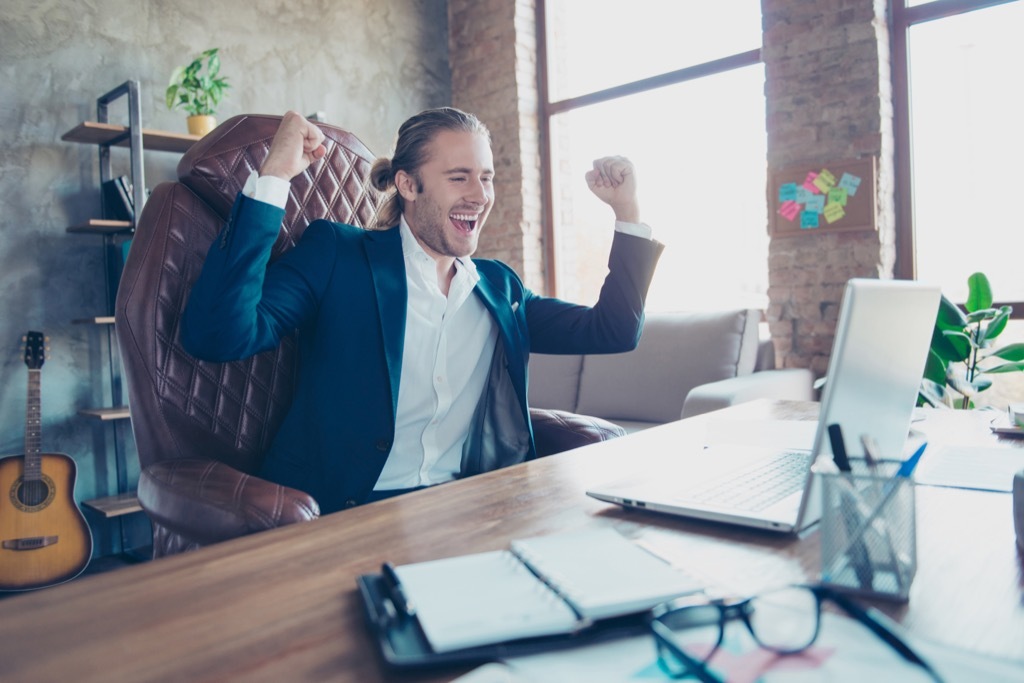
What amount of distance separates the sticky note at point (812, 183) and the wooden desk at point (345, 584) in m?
2.61

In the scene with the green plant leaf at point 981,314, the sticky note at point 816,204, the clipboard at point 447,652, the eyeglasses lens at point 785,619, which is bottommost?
the eyeglasses lens at point 785,619

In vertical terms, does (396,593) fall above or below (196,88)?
below

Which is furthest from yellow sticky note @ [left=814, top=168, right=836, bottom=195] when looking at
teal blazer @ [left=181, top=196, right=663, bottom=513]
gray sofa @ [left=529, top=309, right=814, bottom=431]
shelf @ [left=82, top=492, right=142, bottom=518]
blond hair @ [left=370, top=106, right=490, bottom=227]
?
shelf @ [left=82, top=492, right=142, bottom=518]

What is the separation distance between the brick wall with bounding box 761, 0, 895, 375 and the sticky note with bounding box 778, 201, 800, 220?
0.09 metres

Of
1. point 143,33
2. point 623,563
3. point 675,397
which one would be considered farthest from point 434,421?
point 143,33

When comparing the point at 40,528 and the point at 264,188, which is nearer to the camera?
the point at 264,188

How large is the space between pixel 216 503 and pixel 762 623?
2.33ft

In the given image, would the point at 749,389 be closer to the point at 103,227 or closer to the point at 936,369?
the point at 936,369

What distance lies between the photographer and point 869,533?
618mm

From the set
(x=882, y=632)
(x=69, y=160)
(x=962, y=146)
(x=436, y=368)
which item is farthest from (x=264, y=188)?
(x=962, y=146)

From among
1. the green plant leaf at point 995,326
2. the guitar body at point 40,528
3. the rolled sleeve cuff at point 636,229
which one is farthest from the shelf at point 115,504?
the green plant leaf at point 995,326

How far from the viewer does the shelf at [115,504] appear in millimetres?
2984

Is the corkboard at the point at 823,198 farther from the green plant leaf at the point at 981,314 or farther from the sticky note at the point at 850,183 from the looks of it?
the green plant leaf at the point at 981,314

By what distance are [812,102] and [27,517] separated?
354 centimetres
